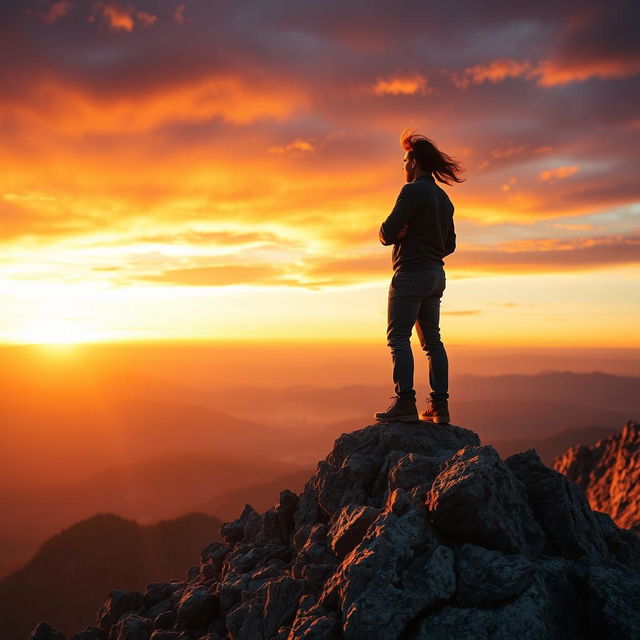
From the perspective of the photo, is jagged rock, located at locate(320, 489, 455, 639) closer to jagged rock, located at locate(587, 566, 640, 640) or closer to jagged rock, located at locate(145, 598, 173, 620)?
jagged rock, located at locate(587, 566, 640, 640)

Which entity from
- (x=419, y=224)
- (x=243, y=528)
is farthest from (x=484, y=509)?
(x=243, y=528)

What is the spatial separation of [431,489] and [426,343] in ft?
10.9

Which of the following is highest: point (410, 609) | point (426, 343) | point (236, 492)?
point (426, 343)

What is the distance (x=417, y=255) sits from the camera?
836 cm

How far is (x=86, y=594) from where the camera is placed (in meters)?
47.6

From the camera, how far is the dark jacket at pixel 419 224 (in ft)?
26.5

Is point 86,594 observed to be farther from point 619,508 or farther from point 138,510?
point 138,510

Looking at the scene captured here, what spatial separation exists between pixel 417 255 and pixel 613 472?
163 feet

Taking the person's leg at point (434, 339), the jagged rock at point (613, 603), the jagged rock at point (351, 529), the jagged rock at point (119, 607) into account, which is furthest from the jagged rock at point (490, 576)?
the jagged rock at point (119, 607)

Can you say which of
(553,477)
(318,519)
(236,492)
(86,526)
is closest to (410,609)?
(553,477)

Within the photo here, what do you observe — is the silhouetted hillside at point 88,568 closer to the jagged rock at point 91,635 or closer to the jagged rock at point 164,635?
the jagged rock at point 91,635

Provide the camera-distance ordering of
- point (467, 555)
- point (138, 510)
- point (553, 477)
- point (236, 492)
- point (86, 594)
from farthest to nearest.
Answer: point (138, 510) < point (236, 492) < point (86, 594) < point (553, 477) < point (467, 555)

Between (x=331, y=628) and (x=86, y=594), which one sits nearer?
(x=331, y=628)

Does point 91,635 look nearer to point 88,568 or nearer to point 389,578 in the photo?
point 389,578
